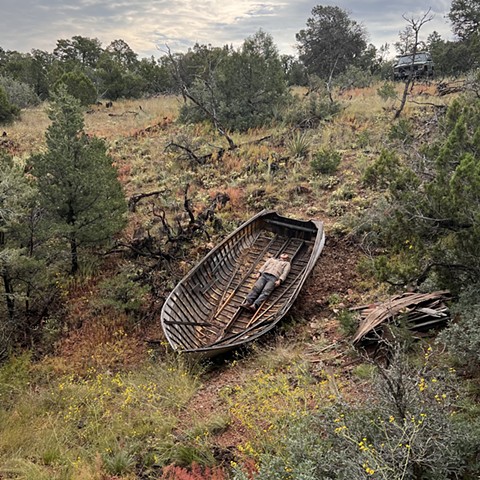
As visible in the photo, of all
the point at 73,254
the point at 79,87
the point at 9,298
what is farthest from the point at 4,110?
the point at 9,298

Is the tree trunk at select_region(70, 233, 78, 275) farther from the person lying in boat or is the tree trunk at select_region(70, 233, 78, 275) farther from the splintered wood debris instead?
the splintered wood debris

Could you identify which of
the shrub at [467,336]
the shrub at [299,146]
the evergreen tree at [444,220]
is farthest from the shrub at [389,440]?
the shrub at [299,146]

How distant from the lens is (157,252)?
10188 millimetres

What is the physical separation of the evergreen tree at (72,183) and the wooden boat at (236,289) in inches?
121

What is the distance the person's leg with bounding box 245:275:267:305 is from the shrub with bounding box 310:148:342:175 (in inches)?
261

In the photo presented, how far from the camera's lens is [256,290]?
8.32 meters

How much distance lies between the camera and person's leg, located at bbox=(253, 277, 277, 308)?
8.14 meters

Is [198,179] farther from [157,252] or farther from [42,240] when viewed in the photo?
[42,240]

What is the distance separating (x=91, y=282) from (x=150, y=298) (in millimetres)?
1765

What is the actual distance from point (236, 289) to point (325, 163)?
683 centimetres

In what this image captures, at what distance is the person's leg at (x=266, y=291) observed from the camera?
814 cm

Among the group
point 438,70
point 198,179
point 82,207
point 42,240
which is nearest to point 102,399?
point 42,240

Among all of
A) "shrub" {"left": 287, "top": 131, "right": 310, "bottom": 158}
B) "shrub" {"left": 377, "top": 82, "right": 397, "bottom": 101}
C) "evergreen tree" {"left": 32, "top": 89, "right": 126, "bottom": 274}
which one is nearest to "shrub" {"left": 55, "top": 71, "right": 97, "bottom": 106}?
"shrub" {"left": 287, "top": 131, "right": 310, "bottom": 158}

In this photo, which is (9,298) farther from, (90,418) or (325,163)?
(325,163)
